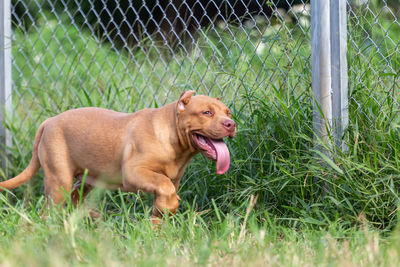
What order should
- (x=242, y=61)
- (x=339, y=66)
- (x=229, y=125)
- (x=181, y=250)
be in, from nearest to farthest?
(x=181, y=250)
(x=229, y=125)
(x=339, y=66)
(x=242, y=61)

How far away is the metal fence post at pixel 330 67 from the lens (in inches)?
141

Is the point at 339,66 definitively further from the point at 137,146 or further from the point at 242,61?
the point at 137,146

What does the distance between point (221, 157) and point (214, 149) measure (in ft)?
0.30

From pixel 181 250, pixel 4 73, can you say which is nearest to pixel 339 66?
pixel 181 250

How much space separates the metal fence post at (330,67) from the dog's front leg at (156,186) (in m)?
0.96

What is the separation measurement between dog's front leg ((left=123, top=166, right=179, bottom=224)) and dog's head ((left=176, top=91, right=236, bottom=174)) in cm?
27

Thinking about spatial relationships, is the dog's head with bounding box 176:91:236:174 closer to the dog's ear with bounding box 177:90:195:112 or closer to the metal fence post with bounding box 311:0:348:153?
the dog's ear with bounding box 177:90:195:112

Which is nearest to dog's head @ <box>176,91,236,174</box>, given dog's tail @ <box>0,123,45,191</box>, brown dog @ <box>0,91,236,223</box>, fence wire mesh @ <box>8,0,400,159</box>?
brown dog @ <box>0,91,236,223</box>

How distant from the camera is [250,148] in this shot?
3.84 m

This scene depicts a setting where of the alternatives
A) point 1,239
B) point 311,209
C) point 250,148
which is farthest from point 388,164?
point 1,239

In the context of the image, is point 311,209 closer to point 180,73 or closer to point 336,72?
point 336,72

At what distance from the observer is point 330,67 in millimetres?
3605

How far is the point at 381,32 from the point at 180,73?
4.94 feet

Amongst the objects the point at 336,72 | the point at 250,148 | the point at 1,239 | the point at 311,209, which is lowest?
the point at 311,209
